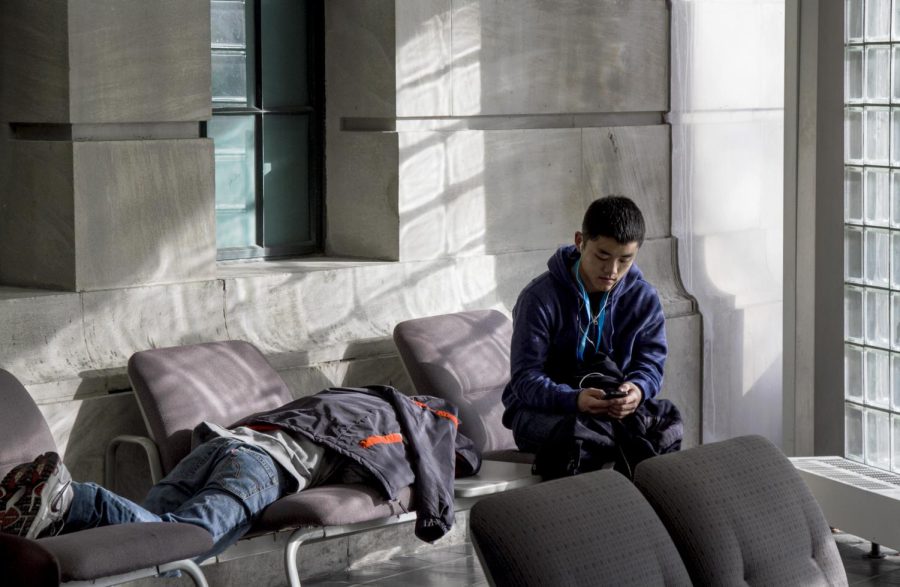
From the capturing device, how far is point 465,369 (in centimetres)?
533

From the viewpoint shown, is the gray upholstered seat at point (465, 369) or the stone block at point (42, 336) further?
the gray upholstered seat at point (465, 369)

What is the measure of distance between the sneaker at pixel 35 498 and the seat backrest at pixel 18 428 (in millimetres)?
385

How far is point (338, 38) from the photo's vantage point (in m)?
5.87

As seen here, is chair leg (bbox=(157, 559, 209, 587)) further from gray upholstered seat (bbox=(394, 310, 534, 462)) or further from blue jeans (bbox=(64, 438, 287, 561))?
gray upholstered seat (bbox=(394, 310, 534, 462))

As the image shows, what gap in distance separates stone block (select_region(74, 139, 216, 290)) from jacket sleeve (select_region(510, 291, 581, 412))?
3.94 feet

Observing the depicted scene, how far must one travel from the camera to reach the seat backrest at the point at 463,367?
5.23 meters

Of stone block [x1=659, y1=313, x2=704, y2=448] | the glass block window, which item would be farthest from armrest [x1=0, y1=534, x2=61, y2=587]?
stone block [x1=659, y1=313, x2=704, y2=448]

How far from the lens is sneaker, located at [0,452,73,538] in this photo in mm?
3562

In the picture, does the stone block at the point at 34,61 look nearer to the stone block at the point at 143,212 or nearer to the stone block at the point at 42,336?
the stone block at the point at 143,212

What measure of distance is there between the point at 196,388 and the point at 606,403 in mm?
1368

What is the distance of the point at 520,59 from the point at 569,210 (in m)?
0.72

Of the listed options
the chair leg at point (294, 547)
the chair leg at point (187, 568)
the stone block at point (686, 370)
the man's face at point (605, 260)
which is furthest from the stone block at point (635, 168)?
the chair leg at point (187, 568)

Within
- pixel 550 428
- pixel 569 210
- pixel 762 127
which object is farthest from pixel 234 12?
pixel 762 127

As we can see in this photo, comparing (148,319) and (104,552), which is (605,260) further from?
(104,552)
